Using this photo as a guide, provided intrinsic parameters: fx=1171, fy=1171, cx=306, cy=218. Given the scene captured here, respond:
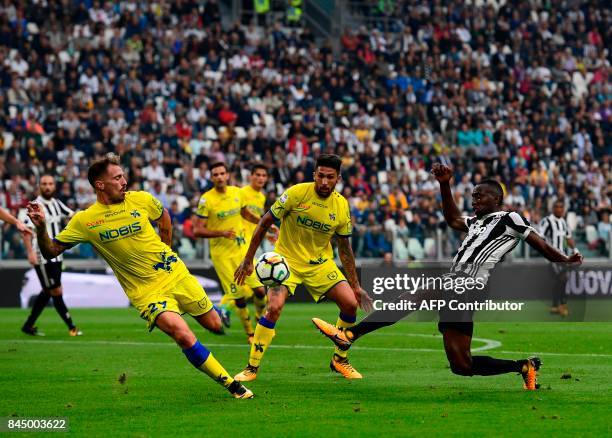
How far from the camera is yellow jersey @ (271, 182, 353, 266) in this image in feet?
A: 40.5

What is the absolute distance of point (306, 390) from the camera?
1099 centimetres

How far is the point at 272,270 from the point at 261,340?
28.9 inches

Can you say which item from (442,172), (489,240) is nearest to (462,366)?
(489,240)

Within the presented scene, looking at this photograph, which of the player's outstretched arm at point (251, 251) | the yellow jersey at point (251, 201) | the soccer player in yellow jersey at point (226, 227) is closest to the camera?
the player's outstretched arm at point (251, 251)

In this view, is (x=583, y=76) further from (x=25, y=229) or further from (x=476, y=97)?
(x=25, y=229)

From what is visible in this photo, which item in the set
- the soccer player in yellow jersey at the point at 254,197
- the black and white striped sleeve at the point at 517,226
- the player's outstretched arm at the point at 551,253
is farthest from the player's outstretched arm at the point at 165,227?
the soccer player in yellow jersey at the point at 254,197

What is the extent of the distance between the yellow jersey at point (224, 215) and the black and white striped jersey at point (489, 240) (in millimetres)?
7689

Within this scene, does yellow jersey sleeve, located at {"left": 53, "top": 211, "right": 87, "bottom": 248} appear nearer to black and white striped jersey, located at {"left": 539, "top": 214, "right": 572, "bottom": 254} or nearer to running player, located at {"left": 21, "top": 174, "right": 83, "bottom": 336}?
running player, located at {"left": 21, "top": 174, "right": 83, "bottom": 336}

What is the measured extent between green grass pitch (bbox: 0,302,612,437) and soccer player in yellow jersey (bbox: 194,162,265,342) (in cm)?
72

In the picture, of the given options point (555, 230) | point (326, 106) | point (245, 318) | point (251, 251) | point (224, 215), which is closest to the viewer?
point (251, 251)

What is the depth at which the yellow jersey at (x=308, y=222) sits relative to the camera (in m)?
12.3

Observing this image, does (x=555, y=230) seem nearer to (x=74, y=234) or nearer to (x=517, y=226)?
(x=517, y=226)

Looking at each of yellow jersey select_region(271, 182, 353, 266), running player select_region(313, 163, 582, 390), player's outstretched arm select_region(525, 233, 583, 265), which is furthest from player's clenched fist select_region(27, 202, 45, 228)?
player's outstretched arm select_region(525, 233, 583, 265)

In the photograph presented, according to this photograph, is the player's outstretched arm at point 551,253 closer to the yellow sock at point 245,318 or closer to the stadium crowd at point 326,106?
the yellow sock at point 245,318
